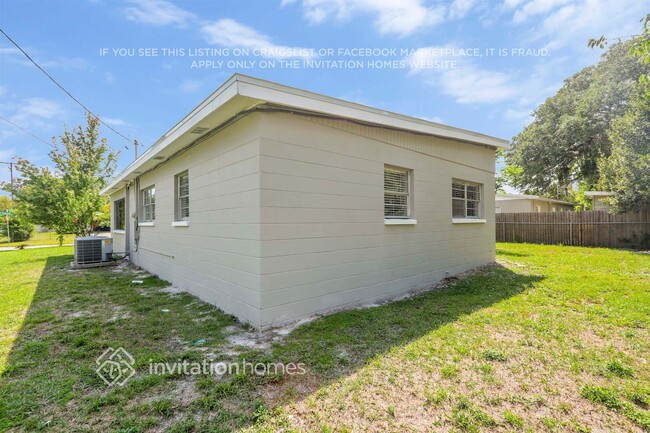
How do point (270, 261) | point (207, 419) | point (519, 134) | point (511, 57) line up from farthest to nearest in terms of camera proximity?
point (519, 134) → point (511, 57) → point (270, 261) → point (207, 419)

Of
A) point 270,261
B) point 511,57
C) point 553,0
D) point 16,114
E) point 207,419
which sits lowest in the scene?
point 207,419

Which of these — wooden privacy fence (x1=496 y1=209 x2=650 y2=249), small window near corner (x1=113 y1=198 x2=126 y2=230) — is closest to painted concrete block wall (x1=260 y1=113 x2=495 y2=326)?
wooden privacy fence (x1=496 y1=209 x2=650 y2=249)

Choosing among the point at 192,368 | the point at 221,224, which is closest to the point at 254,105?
the point at 221,224

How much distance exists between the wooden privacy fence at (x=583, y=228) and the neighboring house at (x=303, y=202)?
9.46 meters

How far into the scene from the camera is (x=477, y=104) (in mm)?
9805

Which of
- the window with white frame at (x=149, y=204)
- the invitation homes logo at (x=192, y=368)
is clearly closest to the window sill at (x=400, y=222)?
the invitation homes logo at (x=192, y=368)

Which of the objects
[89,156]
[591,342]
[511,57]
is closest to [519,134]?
[511,57]

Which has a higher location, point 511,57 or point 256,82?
point 511,57

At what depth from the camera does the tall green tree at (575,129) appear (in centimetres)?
1738

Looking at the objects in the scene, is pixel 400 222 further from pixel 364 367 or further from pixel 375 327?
pixel 364 367

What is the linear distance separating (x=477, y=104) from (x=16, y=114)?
21.8 m

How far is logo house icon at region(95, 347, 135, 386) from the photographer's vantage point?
2.68 meters

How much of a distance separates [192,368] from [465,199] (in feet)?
22.3

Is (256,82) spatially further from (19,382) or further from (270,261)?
(19,382)
